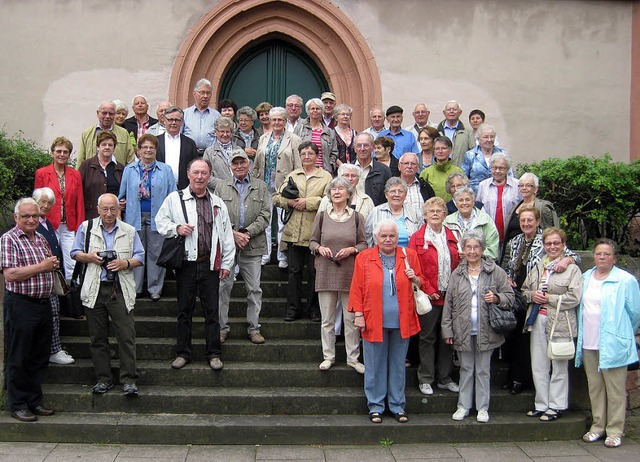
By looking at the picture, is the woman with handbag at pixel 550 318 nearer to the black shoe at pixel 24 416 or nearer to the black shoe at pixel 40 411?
the black shoe at pixel 40 411

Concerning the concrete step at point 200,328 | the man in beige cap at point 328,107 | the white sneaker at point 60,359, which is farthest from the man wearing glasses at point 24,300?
the man in beige cap at point 328,107

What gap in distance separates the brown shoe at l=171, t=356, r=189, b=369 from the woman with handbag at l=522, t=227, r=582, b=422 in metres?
3.22

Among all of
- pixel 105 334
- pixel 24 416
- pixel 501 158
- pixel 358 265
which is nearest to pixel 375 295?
pixel 358 265

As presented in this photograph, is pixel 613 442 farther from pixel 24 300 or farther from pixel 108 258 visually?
pixel 24 300

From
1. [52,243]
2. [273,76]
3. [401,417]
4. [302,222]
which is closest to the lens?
[401,417]

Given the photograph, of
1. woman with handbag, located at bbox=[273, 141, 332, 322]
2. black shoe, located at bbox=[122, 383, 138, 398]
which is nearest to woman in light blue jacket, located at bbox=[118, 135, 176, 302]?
woman with handbag, located at bbox=[273, 141, 332, 322]

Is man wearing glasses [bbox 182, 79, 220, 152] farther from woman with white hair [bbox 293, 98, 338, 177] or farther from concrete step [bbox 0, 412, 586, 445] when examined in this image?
concrete step [bbox 0, 412, 586, 445]

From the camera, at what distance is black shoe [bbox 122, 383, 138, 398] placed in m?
5.88

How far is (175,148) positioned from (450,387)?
13.0 ft

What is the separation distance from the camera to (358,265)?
5988 millimetres

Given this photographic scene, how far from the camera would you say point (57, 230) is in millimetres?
6879

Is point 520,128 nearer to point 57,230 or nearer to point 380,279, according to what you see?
point 380,279

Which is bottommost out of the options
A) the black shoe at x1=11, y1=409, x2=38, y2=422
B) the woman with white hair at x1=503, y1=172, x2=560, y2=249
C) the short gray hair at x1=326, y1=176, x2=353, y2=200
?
the black shoe at x1=11, y1=409, x2=38, y2=422

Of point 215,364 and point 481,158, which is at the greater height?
point 481,158
